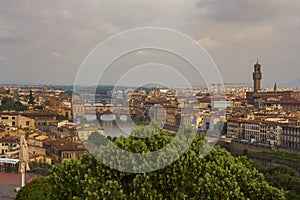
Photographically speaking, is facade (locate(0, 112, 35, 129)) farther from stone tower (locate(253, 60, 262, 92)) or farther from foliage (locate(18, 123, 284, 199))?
foliage (locate(18, 123, 284, 199))

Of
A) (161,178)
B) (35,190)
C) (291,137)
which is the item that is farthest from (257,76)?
(161,178)

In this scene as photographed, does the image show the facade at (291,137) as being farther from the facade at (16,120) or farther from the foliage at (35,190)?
the foliage at (35,190)

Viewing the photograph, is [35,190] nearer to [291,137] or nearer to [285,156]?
[285,156]

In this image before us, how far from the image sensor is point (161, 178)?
2.95 meters

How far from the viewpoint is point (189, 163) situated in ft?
9.92

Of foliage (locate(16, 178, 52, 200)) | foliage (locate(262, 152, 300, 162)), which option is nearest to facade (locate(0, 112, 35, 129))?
foliage (locate(262, 152, 300, 162))

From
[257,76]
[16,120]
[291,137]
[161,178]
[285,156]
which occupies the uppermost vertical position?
[257,76]

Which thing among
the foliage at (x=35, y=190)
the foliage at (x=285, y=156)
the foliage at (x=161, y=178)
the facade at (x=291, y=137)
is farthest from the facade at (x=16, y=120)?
the foliage at (x=161, y=178)

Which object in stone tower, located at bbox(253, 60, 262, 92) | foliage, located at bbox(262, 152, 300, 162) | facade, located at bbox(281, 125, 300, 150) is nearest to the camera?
foliage, located at bbox(262, 152, 300, 162)

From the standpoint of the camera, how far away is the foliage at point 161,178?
2.89 metres

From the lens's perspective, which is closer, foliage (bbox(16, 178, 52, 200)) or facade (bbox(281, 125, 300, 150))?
foliage (bbox(16, 178, 52, 200))

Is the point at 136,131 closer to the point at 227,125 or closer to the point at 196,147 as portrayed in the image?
the point at 196,147

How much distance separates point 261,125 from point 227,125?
7.77ft

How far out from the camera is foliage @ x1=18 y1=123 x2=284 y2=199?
289cm
